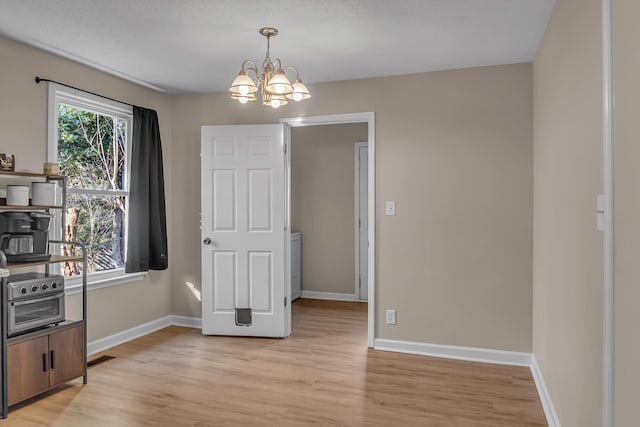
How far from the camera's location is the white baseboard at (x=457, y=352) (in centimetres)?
366

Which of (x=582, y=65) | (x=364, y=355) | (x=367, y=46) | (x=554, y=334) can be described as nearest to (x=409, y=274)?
(x=364, y=355)

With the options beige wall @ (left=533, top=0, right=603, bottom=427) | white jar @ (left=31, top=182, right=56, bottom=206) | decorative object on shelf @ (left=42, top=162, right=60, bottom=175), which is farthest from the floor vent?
beige wall @ (left=533, top=0, right=603, bottom=427)

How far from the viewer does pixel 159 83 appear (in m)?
4.35

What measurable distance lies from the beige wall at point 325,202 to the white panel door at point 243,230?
1.87 m

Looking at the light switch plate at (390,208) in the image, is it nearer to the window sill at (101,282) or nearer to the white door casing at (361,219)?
the white door casing at (361,219)

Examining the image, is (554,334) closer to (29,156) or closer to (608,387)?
(608,387)

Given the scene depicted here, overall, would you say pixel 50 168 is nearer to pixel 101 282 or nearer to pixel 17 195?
pixel 17 195

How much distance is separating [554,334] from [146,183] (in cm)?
370

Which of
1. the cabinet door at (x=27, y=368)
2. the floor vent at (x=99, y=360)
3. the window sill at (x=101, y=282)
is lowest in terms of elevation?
the floor vent at (x=99, y=360)

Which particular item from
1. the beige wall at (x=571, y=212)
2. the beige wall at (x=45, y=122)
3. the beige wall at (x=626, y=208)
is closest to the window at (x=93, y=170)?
the beige wall at (x=45, y=122)

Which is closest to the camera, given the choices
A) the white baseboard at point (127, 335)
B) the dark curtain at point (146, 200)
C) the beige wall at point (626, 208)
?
the beige wall at point (626, 208)

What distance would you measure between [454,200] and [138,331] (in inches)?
130

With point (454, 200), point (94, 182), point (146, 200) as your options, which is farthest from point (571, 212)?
point (94, 182)

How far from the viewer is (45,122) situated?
3.43m
